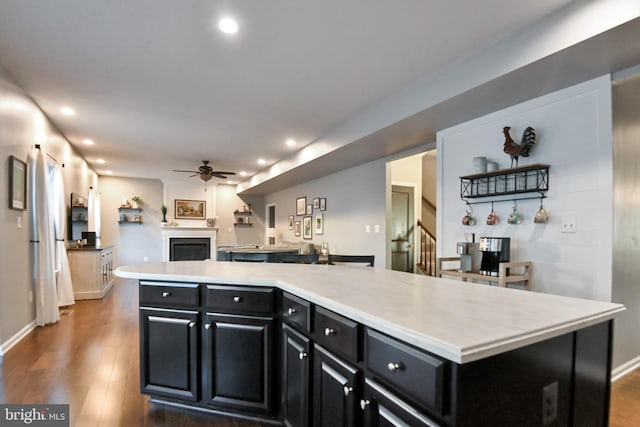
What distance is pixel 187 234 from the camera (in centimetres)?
945

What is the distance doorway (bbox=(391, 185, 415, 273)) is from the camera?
20.0ft

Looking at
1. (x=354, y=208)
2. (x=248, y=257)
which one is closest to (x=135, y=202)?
(x=354, y=208)

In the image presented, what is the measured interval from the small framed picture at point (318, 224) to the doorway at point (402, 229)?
158cm

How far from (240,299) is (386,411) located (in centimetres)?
111

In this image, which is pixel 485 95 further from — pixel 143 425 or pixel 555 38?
pixel 143 425

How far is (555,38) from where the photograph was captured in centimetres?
215

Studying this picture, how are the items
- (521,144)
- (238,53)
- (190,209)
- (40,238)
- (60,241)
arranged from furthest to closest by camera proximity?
(190,209) < (60,241) < (40,238) < (521,144) < (238,53)

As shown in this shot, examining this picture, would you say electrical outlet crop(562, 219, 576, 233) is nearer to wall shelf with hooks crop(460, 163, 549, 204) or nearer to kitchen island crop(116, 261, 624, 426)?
wall shelf with hooks crop(460, 163, 549, 204)

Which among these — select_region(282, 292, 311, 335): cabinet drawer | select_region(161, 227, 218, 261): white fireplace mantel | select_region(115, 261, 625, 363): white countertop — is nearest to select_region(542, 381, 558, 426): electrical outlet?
select_region(115, 261, 625, 363): white countertop

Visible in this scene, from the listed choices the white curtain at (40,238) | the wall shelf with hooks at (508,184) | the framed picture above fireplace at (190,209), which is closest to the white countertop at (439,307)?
the wall shelf with hooks at (508,184)

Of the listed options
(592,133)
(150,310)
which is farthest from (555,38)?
(150,310)

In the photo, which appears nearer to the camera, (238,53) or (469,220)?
(238,53)

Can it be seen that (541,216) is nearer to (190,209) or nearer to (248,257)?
(248,257)

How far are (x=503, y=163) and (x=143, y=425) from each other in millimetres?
3510
